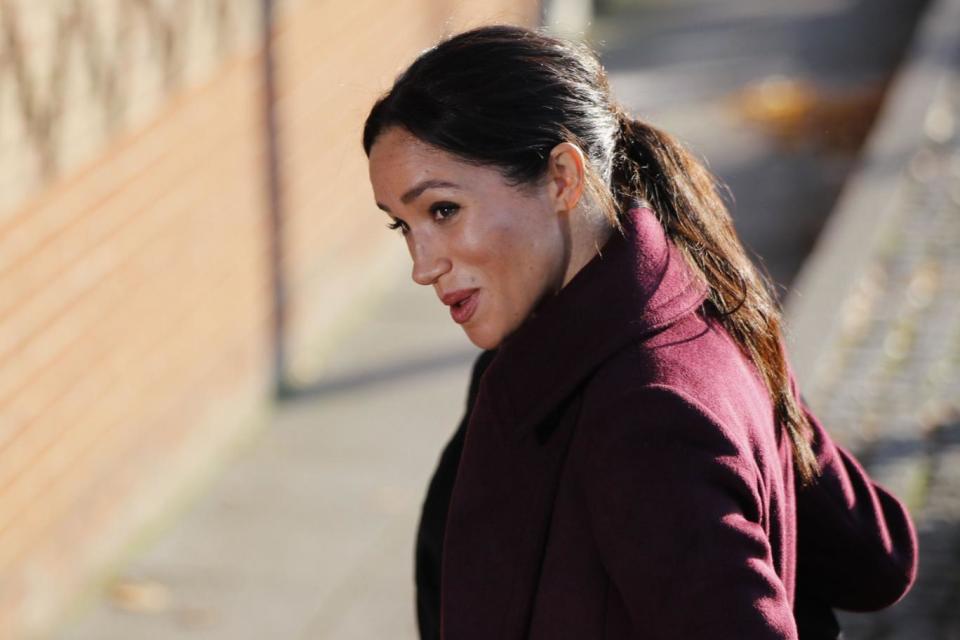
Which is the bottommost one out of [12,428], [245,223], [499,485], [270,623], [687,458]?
[687,458]

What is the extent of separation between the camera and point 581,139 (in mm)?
1993

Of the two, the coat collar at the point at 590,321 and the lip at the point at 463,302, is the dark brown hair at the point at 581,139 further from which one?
the lip at the point at 463,302

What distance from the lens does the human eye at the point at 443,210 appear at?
194 cm

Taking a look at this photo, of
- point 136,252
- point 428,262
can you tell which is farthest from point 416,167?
point 136,252

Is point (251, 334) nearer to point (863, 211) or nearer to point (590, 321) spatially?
point (863, 211)

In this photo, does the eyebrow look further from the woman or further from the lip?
the lip

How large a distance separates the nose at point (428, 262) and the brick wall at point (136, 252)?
1.24 metres

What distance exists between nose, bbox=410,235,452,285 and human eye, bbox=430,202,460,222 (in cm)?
5

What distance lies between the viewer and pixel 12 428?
179 inches

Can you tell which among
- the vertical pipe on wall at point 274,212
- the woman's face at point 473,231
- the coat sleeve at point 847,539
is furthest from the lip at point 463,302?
the vertical pipe on wall at point 274,212

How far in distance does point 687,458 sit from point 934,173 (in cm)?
737

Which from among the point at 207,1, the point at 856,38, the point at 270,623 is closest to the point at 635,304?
the point at 270,623

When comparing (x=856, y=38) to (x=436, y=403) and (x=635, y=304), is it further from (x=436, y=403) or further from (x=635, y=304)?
(x=635, y=304)

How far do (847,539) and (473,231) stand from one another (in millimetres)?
777
